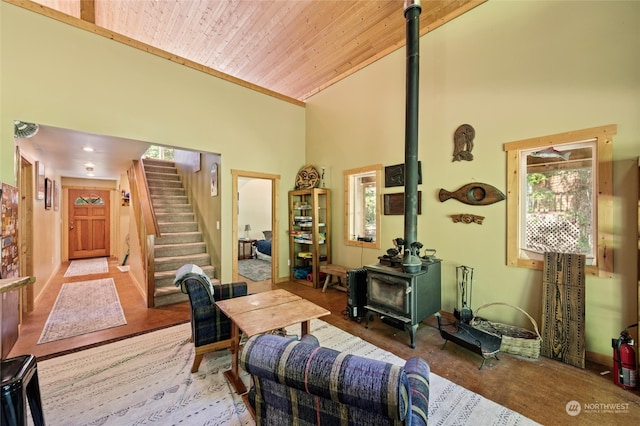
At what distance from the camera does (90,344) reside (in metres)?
2.76

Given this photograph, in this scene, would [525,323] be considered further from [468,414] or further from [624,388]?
[468,414]

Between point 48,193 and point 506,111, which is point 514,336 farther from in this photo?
point 48,193

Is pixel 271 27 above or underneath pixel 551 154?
above

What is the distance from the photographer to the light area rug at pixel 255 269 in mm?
5648

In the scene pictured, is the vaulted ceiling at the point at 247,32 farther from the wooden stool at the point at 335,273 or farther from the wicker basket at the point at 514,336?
the wicker basket at the point at 514,336

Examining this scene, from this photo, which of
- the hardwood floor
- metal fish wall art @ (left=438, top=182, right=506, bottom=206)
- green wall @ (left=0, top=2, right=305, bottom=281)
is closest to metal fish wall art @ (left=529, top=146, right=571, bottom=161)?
metal fish wall art @ (left=438, top=182, right=506, bottom=206)

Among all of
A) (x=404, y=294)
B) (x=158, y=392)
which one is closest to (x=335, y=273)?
(x=404, y=294)

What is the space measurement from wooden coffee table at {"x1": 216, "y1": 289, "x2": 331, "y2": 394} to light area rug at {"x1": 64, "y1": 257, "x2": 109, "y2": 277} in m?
5.68

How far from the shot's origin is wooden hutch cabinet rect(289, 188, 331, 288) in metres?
4.87

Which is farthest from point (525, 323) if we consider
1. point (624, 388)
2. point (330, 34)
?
point (330, 34)

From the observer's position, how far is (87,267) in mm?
6512

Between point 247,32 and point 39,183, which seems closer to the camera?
point 247,32

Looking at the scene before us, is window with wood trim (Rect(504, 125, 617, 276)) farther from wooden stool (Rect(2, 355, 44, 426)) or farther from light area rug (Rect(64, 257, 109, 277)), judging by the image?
light area rug (Rect(64, 257, 109, 277))

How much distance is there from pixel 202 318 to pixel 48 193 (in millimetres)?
5299
